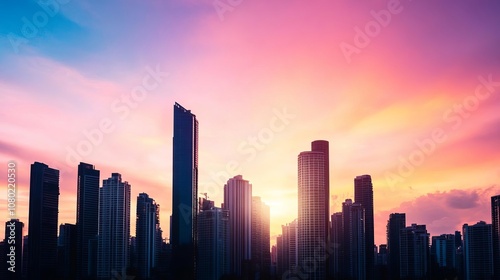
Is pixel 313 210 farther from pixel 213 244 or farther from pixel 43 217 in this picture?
pixel 43 217

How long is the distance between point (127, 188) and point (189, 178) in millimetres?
17916

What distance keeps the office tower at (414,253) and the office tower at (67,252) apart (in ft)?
302

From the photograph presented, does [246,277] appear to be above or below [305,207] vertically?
below

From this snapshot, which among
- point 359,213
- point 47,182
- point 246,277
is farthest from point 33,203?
point 359,213

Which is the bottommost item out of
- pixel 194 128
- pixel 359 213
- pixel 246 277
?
pixel 246 277

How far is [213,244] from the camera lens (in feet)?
567

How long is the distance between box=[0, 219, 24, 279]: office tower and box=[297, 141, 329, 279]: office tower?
231 feet

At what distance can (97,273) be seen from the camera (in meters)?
160

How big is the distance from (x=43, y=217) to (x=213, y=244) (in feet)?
151

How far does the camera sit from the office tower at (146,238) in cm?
16588

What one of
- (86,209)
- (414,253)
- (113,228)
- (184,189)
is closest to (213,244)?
(184,189)

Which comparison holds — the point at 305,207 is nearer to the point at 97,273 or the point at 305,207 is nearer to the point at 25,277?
the point at 97,273

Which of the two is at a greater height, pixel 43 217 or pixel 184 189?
pixel 184 189

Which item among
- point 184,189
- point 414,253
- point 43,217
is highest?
point 184,189
